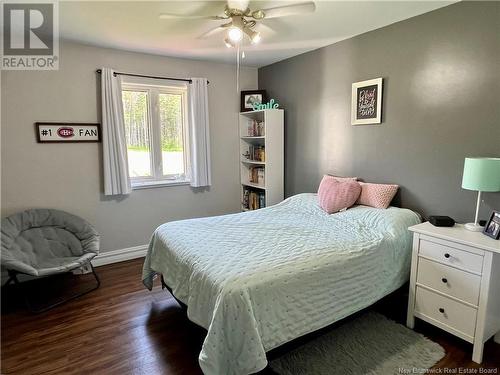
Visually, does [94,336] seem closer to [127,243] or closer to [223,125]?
[127,243]

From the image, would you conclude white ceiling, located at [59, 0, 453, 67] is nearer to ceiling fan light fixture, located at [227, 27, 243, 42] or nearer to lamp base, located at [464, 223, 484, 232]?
ceiling fan light fixture, located at [227, 27, 243, 42]

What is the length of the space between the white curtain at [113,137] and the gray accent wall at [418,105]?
2.16 m

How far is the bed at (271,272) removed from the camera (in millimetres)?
1582

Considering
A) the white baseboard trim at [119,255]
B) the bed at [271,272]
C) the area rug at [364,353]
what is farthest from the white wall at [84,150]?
the area rug at [364,353]

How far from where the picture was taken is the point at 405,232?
239 cm

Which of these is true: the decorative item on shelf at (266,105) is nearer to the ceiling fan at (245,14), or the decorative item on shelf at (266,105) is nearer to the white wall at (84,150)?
the white wall at (84,150)

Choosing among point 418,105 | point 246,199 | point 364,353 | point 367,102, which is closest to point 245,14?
point 367,102

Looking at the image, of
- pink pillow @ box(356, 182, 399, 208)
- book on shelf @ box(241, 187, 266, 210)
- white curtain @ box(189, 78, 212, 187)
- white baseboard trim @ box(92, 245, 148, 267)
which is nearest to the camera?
pink pillow @ box(356, 182, 399, 208)

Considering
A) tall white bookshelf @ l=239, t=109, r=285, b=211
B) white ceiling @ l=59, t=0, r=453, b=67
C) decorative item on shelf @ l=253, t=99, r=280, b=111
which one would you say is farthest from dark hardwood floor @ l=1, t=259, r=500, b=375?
decorative item on shelf @ l=253, t=99, r=280, b=111

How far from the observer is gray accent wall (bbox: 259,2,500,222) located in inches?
87.0

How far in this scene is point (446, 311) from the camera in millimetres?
2062

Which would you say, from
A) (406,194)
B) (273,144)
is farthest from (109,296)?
(406,194)

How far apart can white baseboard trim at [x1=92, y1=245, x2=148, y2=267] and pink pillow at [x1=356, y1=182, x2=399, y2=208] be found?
267cm

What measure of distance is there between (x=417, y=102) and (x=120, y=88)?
302 cm
